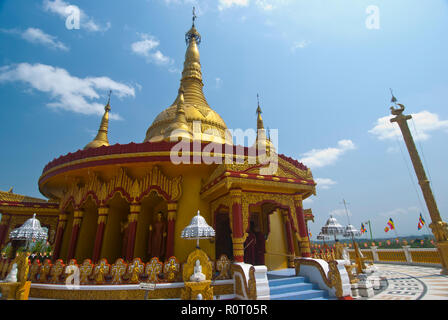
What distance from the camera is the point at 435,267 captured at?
588 inches

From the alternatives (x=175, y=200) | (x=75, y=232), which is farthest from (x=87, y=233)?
(x=175, y=200)

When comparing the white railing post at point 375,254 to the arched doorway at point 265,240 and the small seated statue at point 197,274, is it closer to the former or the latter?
the arched doorway at point 265,240

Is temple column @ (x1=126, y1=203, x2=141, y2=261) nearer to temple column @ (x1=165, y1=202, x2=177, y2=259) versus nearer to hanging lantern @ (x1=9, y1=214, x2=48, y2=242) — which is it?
temple column @ (x1=165, y1=202, x2=177, y2=259)

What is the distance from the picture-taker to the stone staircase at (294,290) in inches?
272

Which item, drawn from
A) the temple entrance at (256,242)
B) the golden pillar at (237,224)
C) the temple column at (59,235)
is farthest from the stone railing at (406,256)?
the temple column at (59,235)

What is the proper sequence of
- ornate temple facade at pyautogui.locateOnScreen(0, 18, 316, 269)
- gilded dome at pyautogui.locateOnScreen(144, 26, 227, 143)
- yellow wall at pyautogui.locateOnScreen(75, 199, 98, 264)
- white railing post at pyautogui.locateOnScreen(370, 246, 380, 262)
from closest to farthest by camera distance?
ornate temple facade at pyautogui.locateOnScreen(0, 18, 316, 269)
yellow wall at pyautogui.locateOnScreen(75, 199, 98, 264)
gilded dome at pyautogui.locateOnScreen(144, 26, 227, 143)
white railing post at pyautogui.locateOnScreen(370, 246, 380, 262)

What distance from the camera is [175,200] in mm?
10133

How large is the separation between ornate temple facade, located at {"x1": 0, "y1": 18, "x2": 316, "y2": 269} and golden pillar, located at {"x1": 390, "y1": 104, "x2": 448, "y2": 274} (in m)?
8.42

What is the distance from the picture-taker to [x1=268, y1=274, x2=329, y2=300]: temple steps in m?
6.91

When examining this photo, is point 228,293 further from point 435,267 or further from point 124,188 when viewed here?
point 435,267

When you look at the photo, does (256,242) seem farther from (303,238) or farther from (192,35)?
(192,35)

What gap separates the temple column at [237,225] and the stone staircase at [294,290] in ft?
4.61

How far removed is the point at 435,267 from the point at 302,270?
13168 mm

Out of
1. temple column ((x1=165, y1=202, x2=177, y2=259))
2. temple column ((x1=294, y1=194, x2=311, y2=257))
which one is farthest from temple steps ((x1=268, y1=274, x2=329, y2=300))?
temple column ((x1=165, y1=202, x2=177, y2=259))
